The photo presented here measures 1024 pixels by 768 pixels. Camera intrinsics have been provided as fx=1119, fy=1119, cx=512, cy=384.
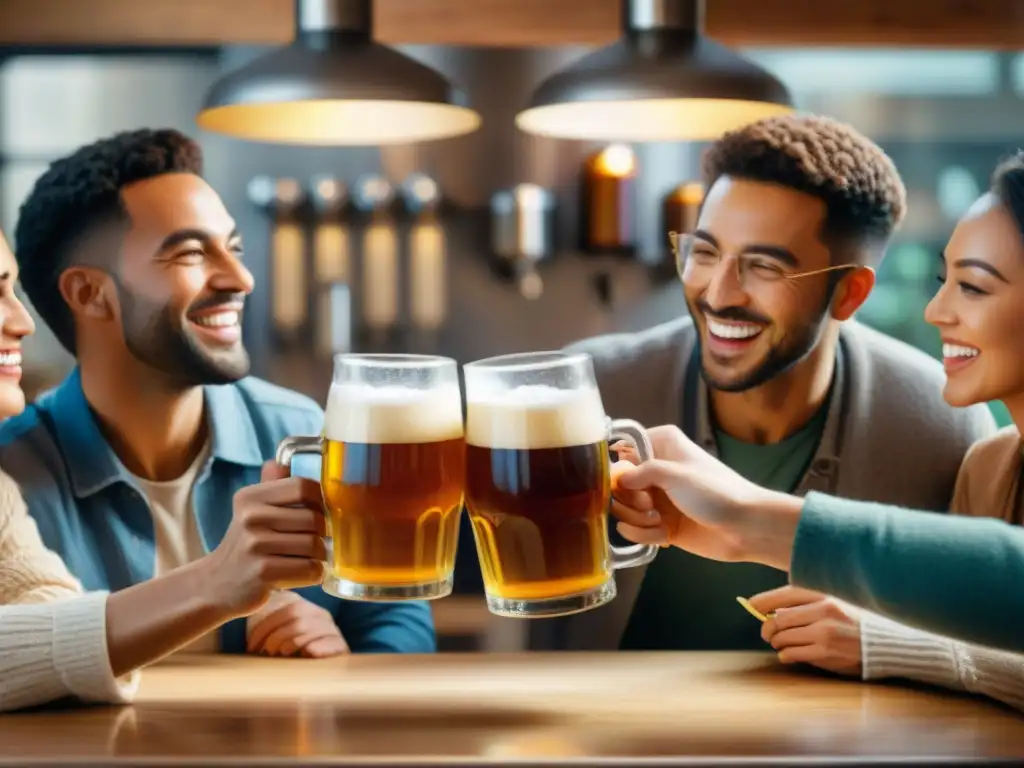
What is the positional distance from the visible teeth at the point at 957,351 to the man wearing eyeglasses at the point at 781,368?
0.10 meters

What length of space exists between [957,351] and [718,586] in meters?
0.58

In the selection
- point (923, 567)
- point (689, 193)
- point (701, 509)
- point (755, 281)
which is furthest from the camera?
point (689, 193)

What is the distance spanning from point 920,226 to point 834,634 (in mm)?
772

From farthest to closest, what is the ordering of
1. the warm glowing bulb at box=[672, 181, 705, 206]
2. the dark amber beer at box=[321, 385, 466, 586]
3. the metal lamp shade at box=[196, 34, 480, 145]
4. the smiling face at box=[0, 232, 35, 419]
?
the warm glowing bulb at box=[672, 181, 705, 206] → the smiling face at box=[0, 232, 35, 419] → the metal lamp shade at box=[196, 34, 480, 145] → the dark amber beer at box=[321, 385, 466, 586]

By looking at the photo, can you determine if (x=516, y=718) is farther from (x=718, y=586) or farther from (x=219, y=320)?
(x=219, y=320)

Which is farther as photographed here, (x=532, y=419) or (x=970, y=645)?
(x=970, y=645)

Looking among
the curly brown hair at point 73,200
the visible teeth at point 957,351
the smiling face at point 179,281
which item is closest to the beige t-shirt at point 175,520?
the smiling face at point 179,281

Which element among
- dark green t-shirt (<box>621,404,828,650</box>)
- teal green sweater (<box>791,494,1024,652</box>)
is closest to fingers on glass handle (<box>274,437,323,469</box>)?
teal green sweater (<box>791,494,1024,652</box>)

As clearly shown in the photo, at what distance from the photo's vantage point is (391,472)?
1.39 m

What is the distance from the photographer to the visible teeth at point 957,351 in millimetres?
1795

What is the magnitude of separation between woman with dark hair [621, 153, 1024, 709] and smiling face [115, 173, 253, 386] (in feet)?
2.81

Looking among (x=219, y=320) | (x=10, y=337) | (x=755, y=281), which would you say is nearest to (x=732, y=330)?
(x=755, y=281)

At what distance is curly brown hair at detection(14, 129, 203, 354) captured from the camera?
1.97 meters

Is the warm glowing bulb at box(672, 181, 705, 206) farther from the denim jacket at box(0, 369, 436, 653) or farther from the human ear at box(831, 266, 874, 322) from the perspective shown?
the denim jacket at box(0, 369, 436, 653)
